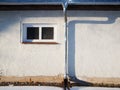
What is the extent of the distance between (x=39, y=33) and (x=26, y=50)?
64 cm

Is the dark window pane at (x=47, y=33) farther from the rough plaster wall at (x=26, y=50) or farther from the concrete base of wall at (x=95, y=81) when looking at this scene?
the concrete base of wall at (x=95, y=81)

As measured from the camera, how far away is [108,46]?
384 inches

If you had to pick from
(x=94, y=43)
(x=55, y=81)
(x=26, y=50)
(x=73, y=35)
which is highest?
(x=73, y=35)

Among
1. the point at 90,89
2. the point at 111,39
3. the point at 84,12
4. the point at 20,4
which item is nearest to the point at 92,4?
the point at 84,12

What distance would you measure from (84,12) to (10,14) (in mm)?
2163

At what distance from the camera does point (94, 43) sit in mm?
9773

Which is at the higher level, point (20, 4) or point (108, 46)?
point (20, 4)

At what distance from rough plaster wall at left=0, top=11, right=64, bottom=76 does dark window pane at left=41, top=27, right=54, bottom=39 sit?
0.78 ft

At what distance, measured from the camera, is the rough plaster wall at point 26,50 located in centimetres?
982

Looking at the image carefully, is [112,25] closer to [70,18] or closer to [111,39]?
[111,39]

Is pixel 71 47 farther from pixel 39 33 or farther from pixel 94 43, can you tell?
pixel 39 33

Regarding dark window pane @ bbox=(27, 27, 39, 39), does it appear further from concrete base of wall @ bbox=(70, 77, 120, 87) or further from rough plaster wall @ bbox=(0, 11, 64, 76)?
concrete base of wall @ bbox=(70, 77, 120, 87)

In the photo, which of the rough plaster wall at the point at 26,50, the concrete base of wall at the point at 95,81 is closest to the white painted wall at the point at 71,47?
the rough plaster wall at the point at 26,50

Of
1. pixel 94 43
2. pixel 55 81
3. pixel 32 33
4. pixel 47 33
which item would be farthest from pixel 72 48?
pixel 32 33
